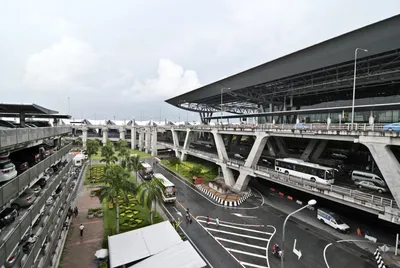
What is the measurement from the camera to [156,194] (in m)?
22.6

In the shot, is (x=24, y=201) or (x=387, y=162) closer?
(x=24, y=201)

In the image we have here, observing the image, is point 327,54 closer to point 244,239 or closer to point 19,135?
point 244,239

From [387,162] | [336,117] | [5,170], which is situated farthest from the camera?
[336,117]

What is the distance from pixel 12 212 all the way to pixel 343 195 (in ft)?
93.0

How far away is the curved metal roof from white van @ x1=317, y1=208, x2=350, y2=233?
25276mm

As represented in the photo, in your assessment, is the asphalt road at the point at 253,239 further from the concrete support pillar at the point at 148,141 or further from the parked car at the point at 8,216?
the concrete support pillar at the point at 148,141

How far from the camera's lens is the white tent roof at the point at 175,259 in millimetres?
15240

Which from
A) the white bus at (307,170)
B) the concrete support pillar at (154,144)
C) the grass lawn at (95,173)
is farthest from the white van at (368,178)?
the concrete support pillar at (154,144)

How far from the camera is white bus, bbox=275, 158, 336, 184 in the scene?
26.0 m

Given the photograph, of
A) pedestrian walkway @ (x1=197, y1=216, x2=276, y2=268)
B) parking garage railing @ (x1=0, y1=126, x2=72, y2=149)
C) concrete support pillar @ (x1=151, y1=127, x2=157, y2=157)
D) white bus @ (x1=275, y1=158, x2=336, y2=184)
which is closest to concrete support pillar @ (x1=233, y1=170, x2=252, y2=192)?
white bus @ (x1=275, y1=158, x2=336, y2=184)

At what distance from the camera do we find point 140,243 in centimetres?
1812

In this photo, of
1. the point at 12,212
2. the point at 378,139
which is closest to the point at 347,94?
the point at 378,139

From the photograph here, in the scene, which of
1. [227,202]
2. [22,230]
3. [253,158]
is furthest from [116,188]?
[253,158]

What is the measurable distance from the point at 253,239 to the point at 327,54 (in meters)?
33.5
